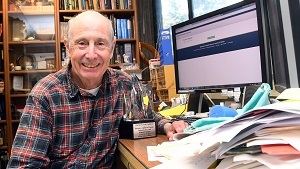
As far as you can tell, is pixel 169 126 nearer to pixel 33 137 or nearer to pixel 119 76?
pixel 119 76

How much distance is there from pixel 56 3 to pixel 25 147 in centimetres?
262

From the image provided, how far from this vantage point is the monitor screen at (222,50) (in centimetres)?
112

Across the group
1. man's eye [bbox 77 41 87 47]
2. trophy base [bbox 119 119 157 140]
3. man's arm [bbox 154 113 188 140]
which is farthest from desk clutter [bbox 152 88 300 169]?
man's eye [bbox 77 41 87 47]

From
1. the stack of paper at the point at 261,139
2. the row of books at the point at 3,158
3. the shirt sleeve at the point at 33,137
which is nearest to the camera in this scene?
the stack of paper at the point at 261,139

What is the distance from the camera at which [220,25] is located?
127 centimetres

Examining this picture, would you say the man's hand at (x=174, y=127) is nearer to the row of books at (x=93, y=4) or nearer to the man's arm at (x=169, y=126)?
the man's arm at (x=169, y=126)

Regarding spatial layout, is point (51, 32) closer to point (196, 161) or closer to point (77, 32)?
point (77, 32)

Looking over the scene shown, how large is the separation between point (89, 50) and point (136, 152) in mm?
532

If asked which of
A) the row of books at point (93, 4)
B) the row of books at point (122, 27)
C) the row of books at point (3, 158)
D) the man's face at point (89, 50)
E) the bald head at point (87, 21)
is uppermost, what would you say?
the row of books at point (93, 4)

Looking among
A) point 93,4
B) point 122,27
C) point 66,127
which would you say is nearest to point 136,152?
point 66,127

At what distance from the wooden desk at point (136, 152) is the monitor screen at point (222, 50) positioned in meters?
0.37

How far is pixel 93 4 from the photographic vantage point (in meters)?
3.46

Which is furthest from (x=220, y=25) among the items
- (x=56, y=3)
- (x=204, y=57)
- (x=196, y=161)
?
(x=56, y=3)

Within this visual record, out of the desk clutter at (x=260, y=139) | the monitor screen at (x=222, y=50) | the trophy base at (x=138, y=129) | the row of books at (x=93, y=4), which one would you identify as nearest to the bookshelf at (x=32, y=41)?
the row of books at (x=93, y=4)
